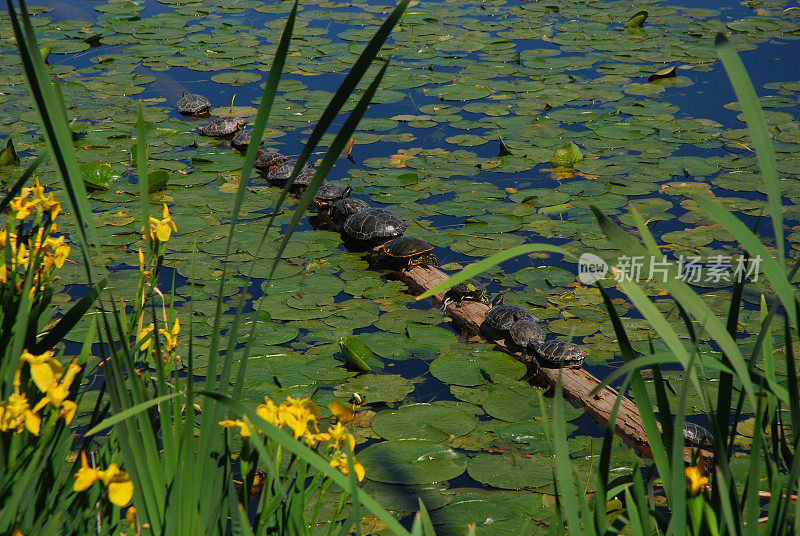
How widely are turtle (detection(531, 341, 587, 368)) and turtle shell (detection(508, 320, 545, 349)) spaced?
34mm

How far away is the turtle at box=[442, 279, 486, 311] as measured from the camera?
3.36 meters

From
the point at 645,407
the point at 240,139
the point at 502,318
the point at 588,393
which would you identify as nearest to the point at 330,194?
the point at 240,139

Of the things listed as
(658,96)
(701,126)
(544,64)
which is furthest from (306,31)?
(701,126)

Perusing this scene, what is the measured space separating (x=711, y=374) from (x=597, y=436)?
613mm

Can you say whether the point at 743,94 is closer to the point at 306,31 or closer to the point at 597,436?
the point at 597,436

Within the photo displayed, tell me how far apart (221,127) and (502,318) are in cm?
335

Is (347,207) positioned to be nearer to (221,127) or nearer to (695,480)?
(221,127)

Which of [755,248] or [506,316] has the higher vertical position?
[755,248]

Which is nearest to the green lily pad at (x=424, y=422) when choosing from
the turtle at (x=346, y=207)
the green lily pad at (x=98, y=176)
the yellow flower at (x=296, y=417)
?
the yellow flower at (x=296, y=417)

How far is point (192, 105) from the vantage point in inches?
234

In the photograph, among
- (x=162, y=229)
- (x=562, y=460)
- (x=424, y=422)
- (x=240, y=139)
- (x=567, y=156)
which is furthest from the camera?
(x=240, y=139)

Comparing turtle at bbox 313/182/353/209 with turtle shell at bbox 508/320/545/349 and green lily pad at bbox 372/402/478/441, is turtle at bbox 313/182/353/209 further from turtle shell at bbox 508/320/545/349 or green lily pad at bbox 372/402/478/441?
green lily pad at bbox 372/402/478/441

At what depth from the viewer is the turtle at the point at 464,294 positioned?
3.36 m

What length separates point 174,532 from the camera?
2.97 feet
